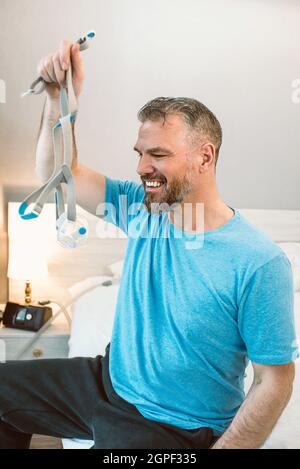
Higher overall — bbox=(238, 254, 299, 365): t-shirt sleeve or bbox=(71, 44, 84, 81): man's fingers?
bbox=(71, 44, 84, 81): man's fingers

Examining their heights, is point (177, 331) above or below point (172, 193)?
below

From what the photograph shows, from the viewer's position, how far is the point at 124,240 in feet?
4.83

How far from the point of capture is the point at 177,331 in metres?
0.85

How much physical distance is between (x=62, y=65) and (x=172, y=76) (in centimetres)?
67

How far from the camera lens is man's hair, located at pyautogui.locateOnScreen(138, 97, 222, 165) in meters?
0.88

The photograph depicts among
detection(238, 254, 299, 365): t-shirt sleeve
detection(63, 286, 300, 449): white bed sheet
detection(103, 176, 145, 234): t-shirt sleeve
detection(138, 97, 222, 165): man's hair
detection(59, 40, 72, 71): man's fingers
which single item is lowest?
detection(63, 286, 300, 449): white bed sheet

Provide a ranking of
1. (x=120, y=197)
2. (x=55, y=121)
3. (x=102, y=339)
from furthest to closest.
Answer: (x=102, y=339), (x=120, y=197), (x=55, y=121)

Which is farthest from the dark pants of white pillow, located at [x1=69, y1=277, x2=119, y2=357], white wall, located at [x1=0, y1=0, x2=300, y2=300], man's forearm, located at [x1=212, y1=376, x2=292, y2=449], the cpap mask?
white wall, located at [x1=0, y1=0, x2=300, y2=300]

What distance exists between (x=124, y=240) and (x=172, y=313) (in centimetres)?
63

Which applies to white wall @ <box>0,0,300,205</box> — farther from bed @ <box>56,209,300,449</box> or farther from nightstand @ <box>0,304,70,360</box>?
nightstand @ <box>0,304,70,360</box>

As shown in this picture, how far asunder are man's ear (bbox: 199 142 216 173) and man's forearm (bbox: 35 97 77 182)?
0.74ft

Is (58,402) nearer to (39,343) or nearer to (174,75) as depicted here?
(39,343)

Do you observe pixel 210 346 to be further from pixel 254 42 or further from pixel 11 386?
pixel 254 42

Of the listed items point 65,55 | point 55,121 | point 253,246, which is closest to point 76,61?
point 65,55
